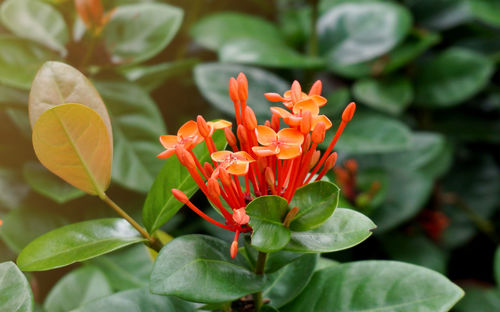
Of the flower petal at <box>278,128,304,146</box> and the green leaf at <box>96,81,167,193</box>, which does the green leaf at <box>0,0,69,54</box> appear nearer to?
the green leaf at <box>96,81,167,193</box>

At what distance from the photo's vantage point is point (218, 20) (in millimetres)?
1323

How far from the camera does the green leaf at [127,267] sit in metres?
0.87

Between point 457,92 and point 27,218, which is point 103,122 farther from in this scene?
point 457,92

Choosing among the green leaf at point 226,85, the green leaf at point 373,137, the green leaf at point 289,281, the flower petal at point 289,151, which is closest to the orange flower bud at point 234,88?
the flower petal at point 289,151

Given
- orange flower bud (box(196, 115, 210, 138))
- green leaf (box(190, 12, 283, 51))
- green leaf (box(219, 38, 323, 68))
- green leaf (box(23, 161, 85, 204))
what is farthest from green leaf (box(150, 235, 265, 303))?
green leaf (box(190, 12, 283, 51))

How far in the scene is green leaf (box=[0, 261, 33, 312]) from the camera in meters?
0.47

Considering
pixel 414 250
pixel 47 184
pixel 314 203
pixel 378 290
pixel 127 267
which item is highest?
pixel 314 203

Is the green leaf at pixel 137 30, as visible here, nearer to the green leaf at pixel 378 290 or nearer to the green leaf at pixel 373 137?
the green leaf at pixel 373 137

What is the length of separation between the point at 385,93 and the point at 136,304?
0.97 metres

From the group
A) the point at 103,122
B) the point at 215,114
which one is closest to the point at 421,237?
A: the point at 215,114

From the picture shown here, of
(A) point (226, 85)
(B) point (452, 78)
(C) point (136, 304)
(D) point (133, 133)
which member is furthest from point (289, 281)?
(B) point (452, 78)

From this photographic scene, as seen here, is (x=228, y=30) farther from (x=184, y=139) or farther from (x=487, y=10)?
(x=184, y=139)

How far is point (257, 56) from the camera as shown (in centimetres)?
112

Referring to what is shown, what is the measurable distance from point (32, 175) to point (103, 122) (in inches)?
18.9
